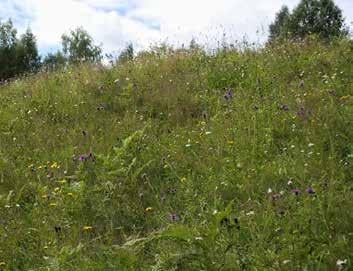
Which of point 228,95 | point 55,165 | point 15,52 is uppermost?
point 15,52

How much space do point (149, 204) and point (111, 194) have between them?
13.7 inches

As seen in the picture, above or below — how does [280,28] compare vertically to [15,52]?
below

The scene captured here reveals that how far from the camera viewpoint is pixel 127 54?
34.1 ft

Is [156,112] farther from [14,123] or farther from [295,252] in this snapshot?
[295,252]

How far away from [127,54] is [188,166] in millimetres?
5539

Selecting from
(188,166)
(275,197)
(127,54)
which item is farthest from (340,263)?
(127,54)

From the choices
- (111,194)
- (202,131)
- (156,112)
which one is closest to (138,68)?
(156,112)

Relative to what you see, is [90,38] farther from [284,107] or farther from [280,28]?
[284,107]

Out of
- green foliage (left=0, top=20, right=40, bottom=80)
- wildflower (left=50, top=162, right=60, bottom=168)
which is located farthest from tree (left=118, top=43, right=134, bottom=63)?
green foliage (left=0, top=20, right=40, bottom=80)

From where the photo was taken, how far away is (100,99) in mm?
7551

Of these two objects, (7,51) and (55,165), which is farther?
(7,51)

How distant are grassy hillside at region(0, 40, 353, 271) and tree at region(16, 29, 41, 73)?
31.8m

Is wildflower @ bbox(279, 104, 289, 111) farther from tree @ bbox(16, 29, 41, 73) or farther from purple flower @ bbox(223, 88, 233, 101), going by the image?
tree @ bbox(16, 29, 41, 73)

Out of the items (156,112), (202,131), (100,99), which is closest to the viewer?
(202,131)
